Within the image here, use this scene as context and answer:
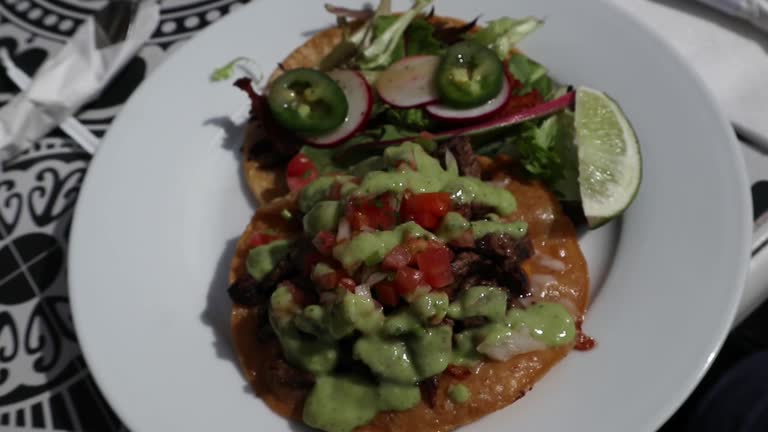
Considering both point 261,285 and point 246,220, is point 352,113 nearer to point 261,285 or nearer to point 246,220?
point 246,220

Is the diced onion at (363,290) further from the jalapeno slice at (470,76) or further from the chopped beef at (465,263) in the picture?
the jalapeno slice at (470,76)

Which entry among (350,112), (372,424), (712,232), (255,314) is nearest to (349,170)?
(350,112)

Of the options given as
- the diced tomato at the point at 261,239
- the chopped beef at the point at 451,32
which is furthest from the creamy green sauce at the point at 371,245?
the chopped beef at the point at 451,32

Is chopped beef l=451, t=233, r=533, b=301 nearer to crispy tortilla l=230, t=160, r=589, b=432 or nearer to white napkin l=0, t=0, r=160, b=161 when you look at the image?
crispy tortilla l=230, t=160, r=589, b=432


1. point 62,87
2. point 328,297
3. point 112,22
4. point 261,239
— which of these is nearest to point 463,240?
point 328,297

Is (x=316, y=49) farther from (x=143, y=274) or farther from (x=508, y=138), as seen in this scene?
(x=143, y=274)

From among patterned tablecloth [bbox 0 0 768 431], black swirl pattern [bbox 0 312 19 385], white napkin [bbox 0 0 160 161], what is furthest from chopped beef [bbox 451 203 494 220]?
white napkin [bbox 0 0 160 161]
